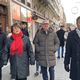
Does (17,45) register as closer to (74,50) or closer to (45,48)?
(45,48)

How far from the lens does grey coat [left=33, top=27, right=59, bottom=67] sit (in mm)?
8680

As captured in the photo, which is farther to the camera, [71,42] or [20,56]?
[20,56]

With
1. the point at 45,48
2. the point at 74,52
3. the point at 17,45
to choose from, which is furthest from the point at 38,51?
the point at 74,52

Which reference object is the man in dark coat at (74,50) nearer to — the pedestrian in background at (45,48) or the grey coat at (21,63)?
the grey coat at (21,63)

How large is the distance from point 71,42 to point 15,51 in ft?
4.44

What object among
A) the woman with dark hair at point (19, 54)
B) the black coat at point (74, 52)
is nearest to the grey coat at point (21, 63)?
the woman with dark hair at point (19, 54)

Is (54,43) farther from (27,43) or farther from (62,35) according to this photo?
(62,35)

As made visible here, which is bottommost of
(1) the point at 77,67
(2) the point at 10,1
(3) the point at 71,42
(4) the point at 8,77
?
(4) the point at 8,77

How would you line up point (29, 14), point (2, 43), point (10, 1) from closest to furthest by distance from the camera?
point (2, 43) → point (10, 1) → point (29, 14)

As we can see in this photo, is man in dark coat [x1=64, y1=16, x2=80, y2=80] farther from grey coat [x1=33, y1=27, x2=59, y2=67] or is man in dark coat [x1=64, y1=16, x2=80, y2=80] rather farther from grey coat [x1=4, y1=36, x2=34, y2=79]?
grey coat [x1=33, y1=27, x2=59, y2=67]

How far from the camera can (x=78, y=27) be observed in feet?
22.2

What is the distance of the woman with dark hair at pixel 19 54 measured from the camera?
7562 mm

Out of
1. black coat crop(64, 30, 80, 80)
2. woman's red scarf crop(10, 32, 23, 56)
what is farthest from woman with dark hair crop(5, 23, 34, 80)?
black coat crop(64, 30, 80, 80)

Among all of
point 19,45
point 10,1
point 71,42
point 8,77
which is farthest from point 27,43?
point 10,1
